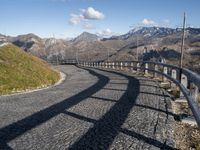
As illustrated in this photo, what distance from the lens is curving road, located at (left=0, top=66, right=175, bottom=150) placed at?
652cm

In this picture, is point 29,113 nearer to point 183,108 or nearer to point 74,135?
point 74,135

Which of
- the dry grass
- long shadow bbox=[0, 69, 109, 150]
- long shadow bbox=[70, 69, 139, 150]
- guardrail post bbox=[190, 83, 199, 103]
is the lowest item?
long shadow bbox=[0, 69, 109, 150]

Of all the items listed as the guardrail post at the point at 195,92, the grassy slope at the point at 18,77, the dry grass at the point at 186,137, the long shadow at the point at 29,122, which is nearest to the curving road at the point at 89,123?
the long shadow at the point at 29,122

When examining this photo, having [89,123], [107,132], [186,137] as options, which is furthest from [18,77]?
→ [186,137]

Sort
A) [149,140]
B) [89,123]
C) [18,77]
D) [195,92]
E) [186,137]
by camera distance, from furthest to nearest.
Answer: [18,77] < [195,92] < [89,123] < [186,137] < [149,140]

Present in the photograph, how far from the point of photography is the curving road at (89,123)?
652cm

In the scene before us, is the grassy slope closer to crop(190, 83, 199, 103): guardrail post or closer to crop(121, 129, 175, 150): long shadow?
crop(190, 83, 199, 103): guardrail post

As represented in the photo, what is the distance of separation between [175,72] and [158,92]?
2042 mm

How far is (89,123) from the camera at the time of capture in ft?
26.7

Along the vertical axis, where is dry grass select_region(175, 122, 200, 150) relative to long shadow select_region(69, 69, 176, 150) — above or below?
below

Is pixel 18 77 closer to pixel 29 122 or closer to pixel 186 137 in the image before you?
pixel 29 122

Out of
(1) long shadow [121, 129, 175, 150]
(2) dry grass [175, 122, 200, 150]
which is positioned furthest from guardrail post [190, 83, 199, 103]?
(1) long shadow [121, 129, 175, 150]

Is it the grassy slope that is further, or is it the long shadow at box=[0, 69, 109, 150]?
the grassy slope

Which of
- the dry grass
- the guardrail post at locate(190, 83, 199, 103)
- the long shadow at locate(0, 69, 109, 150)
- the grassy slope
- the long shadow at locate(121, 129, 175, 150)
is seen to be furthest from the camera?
the grassy slope
